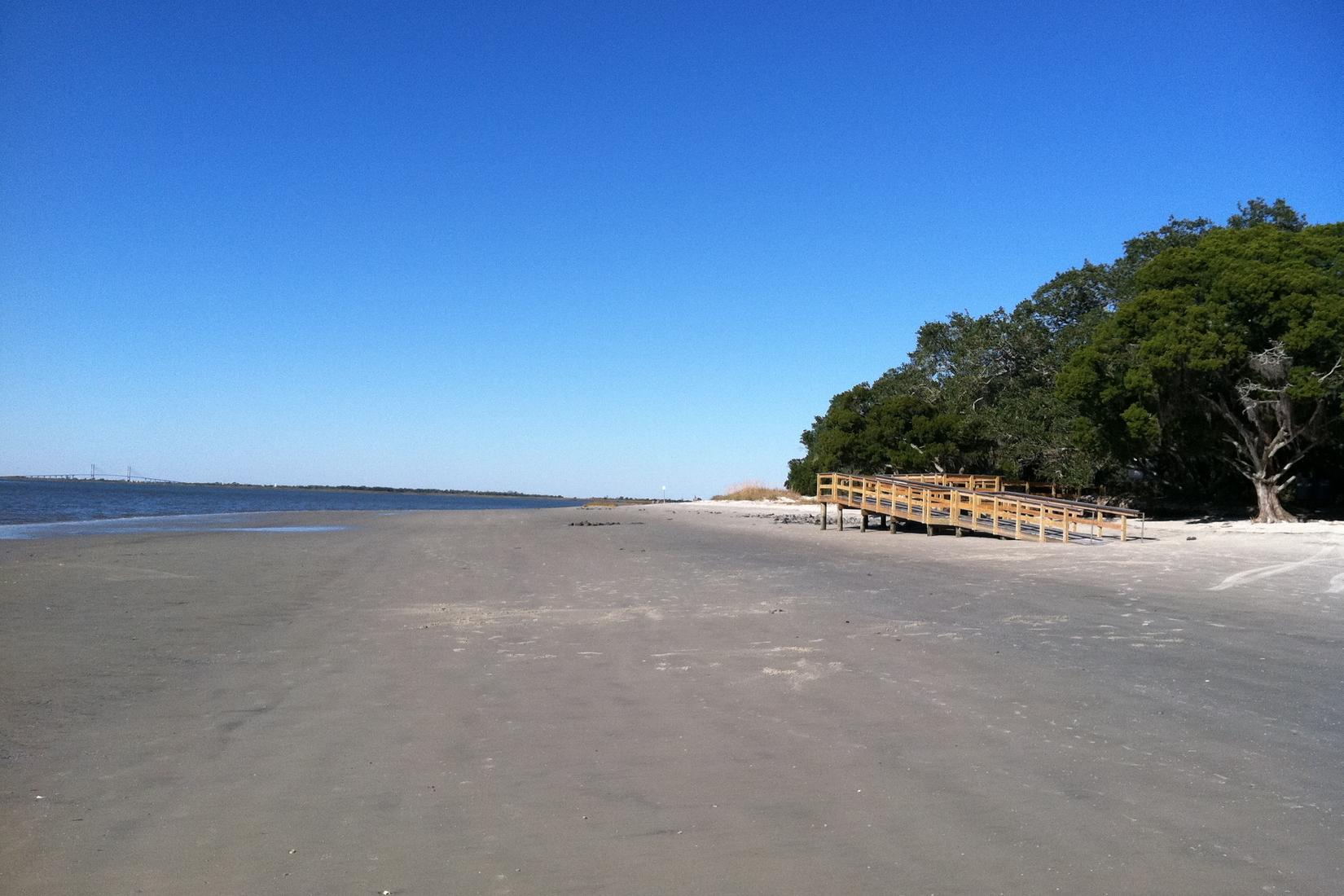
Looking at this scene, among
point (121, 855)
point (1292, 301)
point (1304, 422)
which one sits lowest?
point (121, 855)

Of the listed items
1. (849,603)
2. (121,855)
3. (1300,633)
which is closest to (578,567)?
(849,603)

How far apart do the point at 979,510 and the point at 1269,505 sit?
337 inches

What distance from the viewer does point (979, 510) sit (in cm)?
2245

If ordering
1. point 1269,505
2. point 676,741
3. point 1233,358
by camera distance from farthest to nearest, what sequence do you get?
point 1269,505 < point 1233,358 < point 676,741

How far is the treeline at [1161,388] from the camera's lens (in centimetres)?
2295

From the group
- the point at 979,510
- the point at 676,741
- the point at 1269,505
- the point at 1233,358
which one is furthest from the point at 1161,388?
the point at 676,741

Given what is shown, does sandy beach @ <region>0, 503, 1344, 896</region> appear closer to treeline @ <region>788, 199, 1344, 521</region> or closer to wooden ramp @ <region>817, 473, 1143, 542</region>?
wooden ramp @ <region>817, 473, 1143, 542</region>

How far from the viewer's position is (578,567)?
1496 centimetres

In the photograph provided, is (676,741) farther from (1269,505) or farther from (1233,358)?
(1269,505)

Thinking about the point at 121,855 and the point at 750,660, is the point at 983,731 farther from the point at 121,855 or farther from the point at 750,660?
the point at 121,855

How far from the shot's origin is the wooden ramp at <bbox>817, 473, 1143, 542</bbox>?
67.2 ft

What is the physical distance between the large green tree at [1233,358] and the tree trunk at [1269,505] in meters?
0.03

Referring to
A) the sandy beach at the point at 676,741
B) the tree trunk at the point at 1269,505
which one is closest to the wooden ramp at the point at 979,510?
the tree trunk at the point at 1269,505

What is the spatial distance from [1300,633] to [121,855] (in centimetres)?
918
